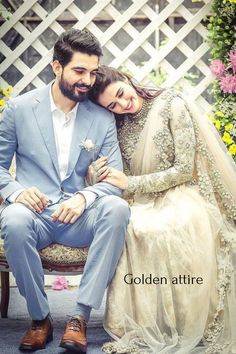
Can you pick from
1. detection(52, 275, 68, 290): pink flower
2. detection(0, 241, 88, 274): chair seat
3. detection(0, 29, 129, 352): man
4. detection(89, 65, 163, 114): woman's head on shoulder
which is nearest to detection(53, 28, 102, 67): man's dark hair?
detection(0, 29, 129, 352): man

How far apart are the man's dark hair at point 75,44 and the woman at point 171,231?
130 mm

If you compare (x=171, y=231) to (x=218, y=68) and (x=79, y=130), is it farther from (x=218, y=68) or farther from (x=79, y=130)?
(x=218, y=68)

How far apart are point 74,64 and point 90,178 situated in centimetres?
42

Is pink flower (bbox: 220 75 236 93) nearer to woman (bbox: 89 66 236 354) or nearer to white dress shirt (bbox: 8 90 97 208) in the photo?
woman (bbox: 89 66 236 354)

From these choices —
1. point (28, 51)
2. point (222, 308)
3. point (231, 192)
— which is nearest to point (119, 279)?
point (222, 308)

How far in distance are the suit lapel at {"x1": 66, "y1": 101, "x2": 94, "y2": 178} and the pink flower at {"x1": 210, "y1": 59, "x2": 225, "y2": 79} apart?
39.5 inches

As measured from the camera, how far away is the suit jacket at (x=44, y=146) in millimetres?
2287

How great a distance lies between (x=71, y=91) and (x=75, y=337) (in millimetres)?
882

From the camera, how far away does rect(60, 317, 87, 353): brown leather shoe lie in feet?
6.38

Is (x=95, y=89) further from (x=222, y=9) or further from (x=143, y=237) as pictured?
(x=222, y=9)

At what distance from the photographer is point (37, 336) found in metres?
2.06

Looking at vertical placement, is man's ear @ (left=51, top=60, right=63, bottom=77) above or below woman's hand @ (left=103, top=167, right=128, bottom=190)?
above

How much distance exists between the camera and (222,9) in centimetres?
313

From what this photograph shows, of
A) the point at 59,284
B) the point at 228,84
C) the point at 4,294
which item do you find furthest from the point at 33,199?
the point at 228,84
